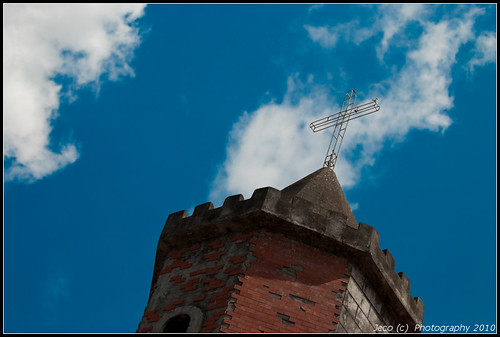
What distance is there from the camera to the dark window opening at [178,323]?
39.4 ft

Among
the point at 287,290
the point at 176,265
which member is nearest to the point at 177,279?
the point at 176,265

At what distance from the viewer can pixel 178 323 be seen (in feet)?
39.8

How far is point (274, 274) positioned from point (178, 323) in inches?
70.2

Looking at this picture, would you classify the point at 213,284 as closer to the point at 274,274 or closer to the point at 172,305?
the point at 172,305

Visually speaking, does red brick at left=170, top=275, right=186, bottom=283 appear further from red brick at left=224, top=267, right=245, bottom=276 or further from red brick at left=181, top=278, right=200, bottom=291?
red brick at left=224, top=267, right=245, bottom=276

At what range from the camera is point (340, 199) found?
14344 millimetres

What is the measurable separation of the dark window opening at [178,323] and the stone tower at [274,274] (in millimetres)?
17

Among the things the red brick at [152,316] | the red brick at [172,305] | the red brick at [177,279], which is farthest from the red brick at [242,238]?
the red brick at [152,316]

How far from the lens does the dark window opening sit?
1200cm

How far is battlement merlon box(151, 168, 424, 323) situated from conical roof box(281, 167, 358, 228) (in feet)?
1.58

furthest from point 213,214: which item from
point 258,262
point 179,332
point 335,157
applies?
point 335,157

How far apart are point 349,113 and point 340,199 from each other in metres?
2.47

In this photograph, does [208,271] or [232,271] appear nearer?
[232,271]

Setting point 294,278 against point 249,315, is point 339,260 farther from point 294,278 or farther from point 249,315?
point 249,315
